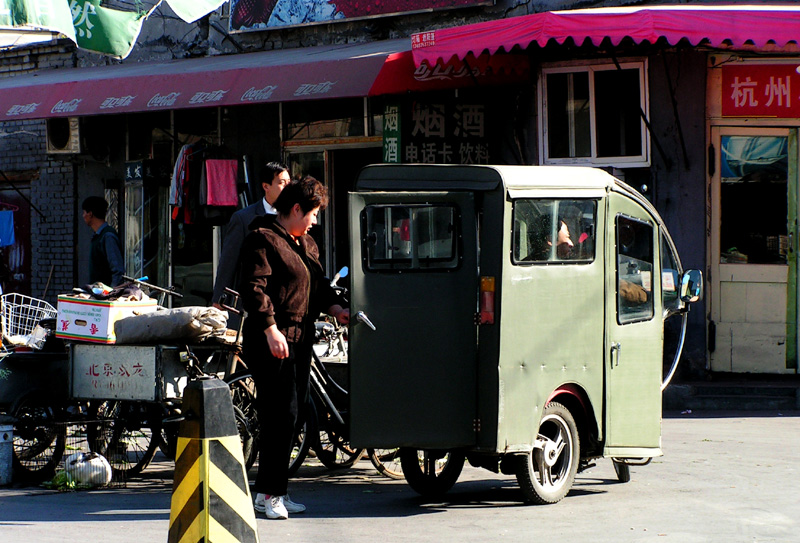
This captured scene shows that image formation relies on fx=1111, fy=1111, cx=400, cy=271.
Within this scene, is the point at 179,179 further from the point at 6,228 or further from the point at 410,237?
the point at 410,237

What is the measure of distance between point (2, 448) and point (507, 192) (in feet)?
12.5

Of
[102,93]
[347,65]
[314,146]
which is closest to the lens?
[347,65]

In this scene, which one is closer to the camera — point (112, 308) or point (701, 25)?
point (112, 308)

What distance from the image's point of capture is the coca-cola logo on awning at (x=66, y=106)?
13.4 metres

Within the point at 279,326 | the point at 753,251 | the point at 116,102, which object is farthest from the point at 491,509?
the point at 116,102

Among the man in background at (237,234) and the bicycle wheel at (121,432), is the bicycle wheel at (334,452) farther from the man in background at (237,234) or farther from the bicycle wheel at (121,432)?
the man in background at (237,234)

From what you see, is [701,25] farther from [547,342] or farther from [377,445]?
[377,445]

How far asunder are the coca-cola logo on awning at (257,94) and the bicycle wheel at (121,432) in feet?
16.9

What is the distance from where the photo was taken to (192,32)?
1582 centimetres

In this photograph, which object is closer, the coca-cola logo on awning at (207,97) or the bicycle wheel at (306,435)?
the bicycle wheel at (306,435)

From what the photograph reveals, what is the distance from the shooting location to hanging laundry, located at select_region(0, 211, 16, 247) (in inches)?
683

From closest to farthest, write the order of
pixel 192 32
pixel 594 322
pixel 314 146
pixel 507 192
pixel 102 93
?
1. pixel 507 192
2. pixel 594 322
3. pixel 102 93
4. pixel 314 146
5. pixel 192 32

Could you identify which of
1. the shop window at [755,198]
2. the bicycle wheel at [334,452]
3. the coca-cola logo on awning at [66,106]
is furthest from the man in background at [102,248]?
the shop window at [755,198]

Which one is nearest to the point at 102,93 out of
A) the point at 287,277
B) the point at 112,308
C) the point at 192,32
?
the point at 192,32
